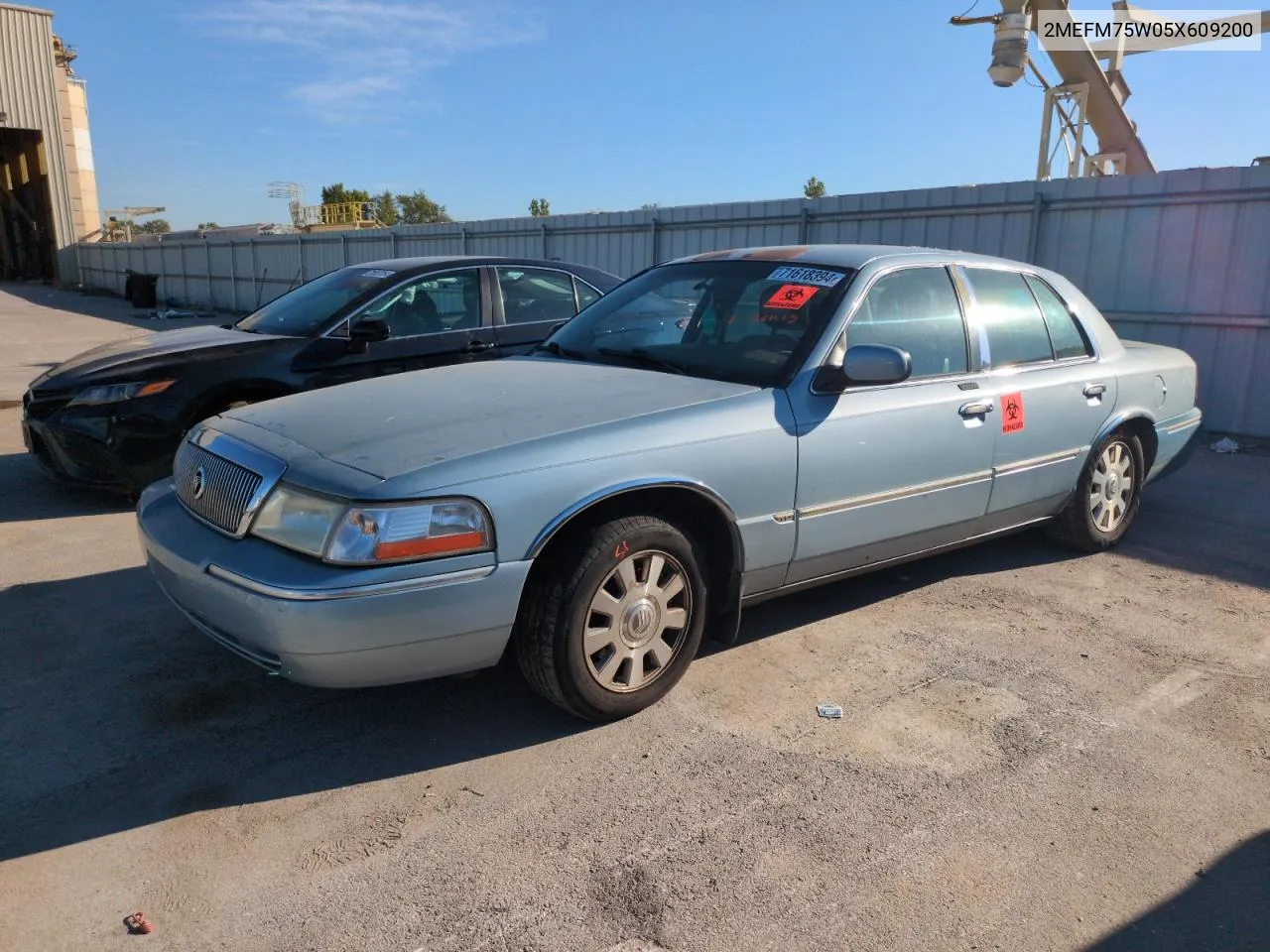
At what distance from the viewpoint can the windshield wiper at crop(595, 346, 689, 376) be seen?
3.92m

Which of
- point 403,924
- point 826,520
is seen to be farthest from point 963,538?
point 403,924

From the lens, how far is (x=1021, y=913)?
2.40m

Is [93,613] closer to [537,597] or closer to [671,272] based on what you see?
[537,597]

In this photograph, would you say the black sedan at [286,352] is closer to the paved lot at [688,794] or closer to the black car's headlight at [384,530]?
the paved lot at [688,794]

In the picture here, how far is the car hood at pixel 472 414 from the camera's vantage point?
2.96 meters

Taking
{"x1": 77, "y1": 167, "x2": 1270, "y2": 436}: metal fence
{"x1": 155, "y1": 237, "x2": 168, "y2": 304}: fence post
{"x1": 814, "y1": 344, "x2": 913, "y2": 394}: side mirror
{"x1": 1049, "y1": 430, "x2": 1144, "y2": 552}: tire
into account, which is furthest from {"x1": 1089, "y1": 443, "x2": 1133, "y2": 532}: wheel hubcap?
{"x1": 155, "y1": 237, "x2": 168, "y2": 304}: fence post

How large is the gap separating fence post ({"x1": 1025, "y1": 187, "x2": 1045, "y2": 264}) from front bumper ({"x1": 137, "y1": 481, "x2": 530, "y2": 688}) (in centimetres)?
814

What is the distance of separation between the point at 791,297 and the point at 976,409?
1001 mm

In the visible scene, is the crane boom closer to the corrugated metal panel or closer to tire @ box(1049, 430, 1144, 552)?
tire @ box(1049, 430, 1144, 552)

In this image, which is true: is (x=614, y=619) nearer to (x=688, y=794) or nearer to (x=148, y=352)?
(x=688, y=794)

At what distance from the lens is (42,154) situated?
38.5 meters

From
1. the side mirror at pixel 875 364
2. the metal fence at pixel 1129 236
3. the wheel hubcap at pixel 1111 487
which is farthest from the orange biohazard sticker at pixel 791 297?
the metal fence at pixel 1129 236

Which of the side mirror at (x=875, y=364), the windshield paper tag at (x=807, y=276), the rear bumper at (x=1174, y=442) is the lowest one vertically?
the rear bumper at (x=1174, y=442)

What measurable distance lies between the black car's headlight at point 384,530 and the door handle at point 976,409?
2.33 metres
